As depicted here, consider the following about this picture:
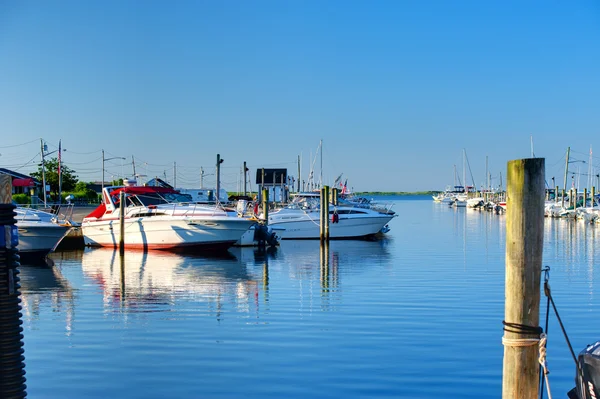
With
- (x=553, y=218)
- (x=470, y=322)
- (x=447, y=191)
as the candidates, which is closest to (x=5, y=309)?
(x=470, y=322)

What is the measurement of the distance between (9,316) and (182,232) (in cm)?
2643

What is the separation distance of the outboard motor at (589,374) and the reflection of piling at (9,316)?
5.65m

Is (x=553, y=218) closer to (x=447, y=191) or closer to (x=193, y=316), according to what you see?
(x=193, y=316)

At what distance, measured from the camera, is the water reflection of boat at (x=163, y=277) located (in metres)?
19.9

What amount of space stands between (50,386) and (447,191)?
598 ft

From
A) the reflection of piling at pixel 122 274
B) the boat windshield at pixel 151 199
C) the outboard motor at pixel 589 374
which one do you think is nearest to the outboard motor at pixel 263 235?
the boat windshield at pixel 151 199

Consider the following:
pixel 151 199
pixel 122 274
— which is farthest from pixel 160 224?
pixel 122 274

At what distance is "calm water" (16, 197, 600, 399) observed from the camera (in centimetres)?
1073

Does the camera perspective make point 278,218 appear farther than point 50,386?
Yes

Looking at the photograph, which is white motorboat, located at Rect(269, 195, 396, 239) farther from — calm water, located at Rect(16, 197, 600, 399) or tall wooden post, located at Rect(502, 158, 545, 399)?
tall wooden post, located at Rect(502, 158, 545, 399)

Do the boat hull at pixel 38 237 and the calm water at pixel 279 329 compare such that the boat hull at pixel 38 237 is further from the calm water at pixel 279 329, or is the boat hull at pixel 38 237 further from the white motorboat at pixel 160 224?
the white motorboat at pixel 160 224

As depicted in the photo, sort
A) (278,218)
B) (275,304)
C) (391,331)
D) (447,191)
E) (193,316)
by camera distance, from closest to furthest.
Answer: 1. (391,331)
2. (193,316)
3. (275,304)
4. (278,218)
5. (447,191)

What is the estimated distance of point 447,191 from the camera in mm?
187625

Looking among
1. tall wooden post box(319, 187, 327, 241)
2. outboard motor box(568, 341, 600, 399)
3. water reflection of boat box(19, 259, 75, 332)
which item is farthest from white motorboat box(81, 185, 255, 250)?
outboard motor box(568, 341, 600, 399)
